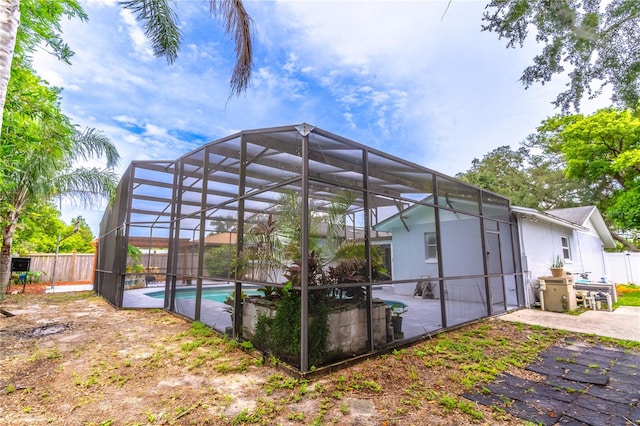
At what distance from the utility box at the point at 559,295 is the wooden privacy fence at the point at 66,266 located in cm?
1817

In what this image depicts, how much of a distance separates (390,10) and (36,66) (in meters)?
9.33

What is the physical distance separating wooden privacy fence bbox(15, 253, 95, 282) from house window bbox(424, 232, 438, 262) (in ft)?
50.8

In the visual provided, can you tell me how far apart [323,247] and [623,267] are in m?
18.3

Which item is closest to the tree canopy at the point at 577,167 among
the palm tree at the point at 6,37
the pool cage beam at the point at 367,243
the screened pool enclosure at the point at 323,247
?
the screened pool enclosure at the point at 323,247

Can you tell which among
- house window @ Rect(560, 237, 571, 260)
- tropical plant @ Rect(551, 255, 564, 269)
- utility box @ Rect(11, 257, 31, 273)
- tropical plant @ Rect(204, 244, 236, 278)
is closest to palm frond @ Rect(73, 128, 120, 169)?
utility box @ Rect(11, 257, 31, 273)

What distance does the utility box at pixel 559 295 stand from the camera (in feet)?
24.1

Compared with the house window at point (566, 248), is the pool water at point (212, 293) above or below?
below

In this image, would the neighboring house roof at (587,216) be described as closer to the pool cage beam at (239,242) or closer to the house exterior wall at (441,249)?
the house exterior wall at (441,249)

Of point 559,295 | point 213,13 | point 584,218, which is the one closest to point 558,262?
point 559,295

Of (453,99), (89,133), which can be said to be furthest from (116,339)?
(453,99)

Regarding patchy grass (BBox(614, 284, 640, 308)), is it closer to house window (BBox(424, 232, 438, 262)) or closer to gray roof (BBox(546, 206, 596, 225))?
gray roof (BBox(546, 206, 596, 225))

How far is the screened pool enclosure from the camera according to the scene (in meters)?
3.74

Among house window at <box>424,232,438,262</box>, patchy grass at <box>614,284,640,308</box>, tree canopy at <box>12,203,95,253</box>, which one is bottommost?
patchy grass at <box>614,284,640,308</box>

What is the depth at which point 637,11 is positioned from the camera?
4.98m
